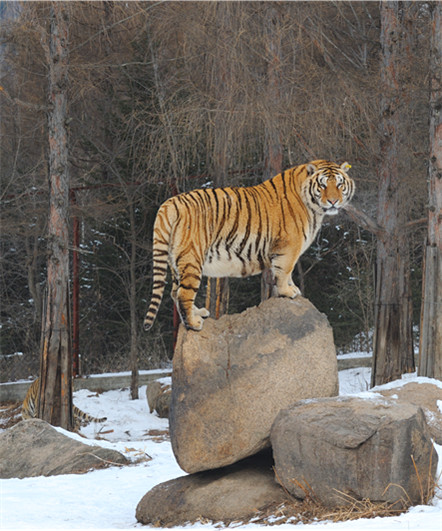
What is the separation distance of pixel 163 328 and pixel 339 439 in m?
9.70

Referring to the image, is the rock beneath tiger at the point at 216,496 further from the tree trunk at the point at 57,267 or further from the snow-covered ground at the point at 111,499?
the tree trunk at the point at 57,267

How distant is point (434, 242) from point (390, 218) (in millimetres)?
1611

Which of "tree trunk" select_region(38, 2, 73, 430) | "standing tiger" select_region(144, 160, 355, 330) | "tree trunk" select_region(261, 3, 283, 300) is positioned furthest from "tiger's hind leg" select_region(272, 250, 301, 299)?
"tree trunk" select_region(38, 2, 73, 430)

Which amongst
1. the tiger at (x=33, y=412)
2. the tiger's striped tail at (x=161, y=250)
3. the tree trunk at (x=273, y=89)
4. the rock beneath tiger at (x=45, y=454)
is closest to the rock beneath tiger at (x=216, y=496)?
the tiger's striped tail at (x=161, y=250)

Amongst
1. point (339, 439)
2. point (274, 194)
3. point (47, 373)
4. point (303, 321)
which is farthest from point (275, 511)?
point (47, 373)

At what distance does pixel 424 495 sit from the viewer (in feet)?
16.7

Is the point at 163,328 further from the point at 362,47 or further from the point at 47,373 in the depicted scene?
the point at 362,47

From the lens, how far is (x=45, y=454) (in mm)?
7902

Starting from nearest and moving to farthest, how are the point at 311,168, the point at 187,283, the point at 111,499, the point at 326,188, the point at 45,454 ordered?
1. the point at 187,283
2. the point at 326,188
3. the point at 311,168
4. the point at 111,499
5. the point at 45,454

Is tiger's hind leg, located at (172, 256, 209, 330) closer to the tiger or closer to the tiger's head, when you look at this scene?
the tiger's head

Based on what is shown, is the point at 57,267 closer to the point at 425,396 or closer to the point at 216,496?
the point at 216,496

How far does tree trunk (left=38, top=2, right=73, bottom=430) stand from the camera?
952cm

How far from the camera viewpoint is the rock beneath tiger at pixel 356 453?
495 centimetres

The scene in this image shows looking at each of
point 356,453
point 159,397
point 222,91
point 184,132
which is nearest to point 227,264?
point 356,453
